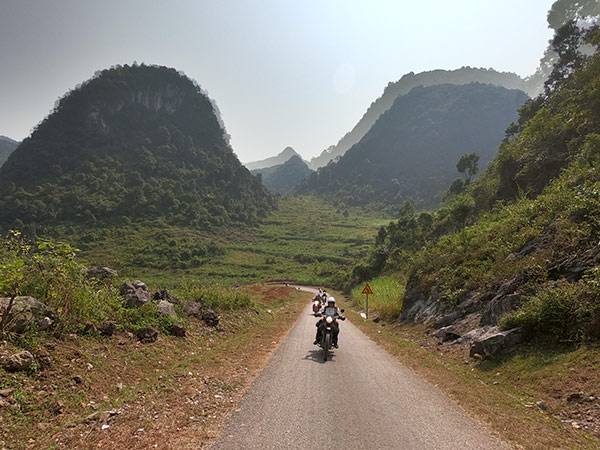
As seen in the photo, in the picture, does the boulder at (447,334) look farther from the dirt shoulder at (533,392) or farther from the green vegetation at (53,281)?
the green vegetation at (53,281)

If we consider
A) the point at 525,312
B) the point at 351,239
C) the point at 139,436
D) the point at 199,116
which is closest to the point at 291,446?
the point at 139,436

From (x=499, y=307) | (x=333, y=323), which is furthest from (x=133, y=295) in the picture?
(x=499, y=307)

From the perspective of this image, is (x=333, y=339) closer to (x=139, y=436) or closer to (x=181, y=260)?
(x=139, y=436)

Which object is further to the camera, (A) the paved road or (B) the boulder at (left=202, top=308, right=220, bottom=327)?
(B) the boulder at (left=202, top=308, right=220, bottom=327)

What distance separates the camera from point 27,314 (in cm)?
612

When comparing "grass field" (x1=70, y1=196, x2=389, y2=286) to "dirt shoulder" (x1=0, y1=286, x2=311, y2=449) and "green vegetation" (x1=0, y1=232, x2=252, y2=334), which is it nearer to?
"green vegetation" (x1=0, y1=232, x2=252, y2=334)

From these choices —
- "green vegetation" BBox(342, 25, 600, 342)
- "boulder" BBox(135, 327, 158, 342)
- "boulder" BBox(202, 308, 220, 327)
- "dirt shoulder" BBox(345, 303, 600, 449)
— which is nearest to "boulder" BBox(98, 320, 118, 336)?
"boulder" BBox(135, 327, 158, 342)

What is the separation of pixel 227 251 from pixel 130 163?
77380 mm

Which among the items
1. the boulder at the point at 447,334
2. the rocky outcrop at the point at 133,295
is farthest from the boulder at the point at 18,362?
the boulder at the point at 447,334

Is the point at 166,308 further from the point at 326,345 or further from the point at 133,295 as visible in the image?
the point at 326,345

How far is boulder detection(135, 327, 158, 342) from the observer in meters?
8.85

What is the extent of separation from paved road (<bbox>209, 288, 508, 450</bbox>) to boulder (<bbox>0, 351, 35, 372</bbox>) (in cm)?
390

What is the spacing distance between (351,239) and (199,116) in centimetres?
12758

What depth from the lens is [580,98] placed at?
2180 centimetres
